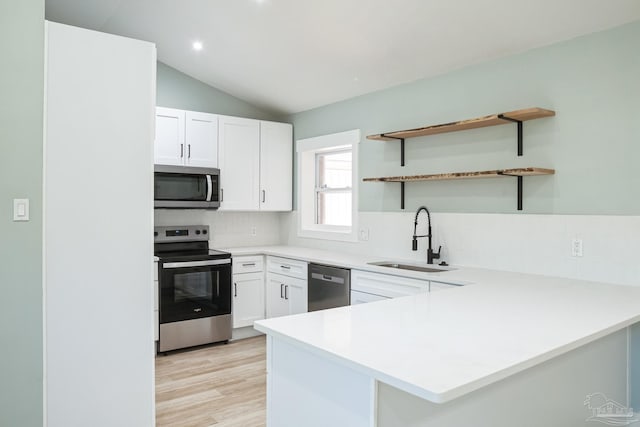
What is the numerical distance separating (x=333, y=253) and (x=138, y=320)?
2131mm

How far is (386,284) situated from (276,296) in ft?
5.19

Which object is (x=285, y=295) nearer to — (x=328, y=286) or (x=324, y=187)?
(x=328, y=286)

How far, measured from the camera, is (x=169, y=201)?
4.14m

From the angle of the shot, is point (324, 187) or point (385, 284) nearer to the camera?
point (385, 284)

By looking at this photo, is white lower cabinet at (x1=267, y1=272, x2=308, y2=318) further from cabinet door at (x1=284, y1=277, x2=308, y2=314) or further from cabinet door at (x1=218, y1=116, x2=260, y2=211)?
cabinet door at (x1=218, y1=116, x2=260, y2=211)

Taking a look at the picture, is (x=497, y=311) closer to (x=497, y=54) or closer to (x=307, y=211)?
(x=497, y=54)

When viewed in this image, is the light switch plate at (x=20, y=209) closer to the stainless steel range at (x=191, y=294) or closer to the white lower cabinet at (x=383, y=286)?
the stainless steel range at (x=191, y=294)

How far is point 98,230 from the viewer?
7.78ft

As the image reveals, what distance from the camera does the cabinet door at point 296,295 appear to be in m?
4.09

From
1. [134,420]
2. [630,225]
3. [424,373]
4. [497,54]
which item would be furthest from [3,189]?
[630,225]

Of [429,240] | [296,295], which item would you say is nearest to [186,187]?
[296,295]

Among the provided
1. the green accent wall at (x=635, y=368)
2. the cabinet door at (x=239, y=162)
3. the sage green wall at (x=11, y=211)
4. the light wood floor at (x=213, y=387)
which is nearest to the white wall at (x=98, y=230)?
the sage green wall at (x=11, y=211)

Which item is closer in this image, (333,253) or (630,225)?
(630,225)

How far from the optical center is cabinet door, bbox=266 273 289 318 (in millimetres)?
4387
